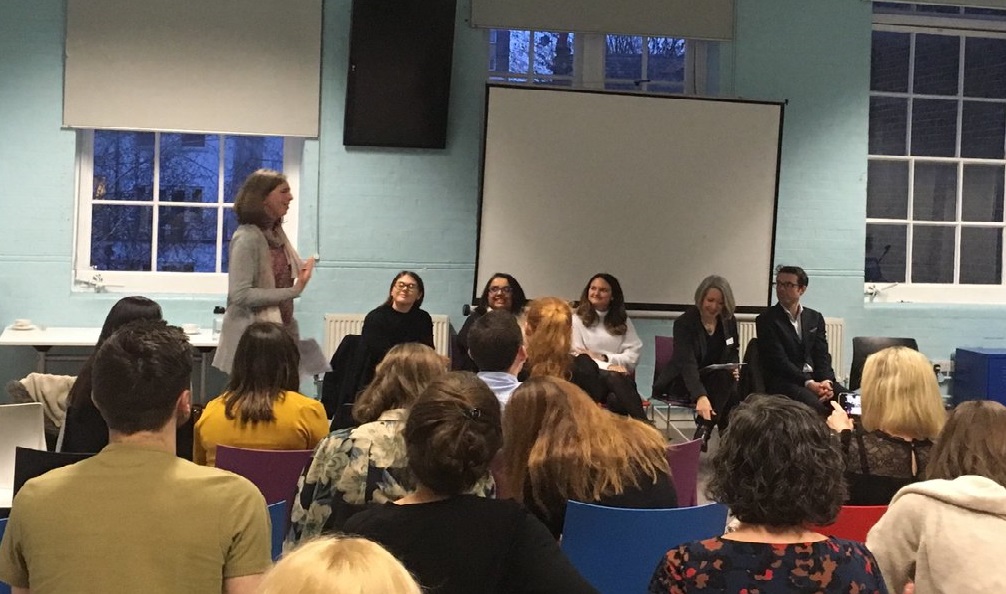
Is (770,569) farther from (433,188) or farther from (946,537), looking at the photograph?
(433,188)

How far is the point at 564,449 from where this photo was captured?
2.46 m

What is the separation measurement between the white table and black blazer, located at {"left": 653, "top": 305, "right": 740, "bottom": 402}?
2690mm

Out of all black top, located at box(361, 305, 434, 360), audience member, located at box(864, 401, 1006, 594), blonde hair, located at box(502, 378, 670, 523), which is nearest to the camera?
audience member, located at box(864, 401, 1006, 594)

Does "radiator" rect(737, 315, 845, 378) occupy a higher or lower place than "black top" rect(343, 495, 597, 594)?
higher

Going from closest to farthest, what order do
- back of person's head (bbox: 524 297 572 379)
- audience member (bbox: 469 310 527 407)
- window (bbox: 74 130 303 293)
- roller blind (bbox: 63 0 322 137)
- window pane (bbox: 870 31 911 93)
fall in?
audience member (bbox: 469 310 527 407), back of person's head (bbox: 524 297 572 379), roller blind (bbox: 63 0 322 137), window (bbox: 74 130 303 293), window pane (bbox: 870 31 911 93)

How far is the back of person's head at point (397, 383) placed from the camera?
8.84ft

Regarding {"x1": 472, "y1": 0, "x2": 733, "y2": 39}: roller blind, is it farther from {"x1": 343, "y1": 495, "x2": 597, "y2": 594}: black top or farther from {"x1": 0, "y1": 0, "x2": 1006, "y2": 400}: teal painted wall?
{"x1": 343, "y1": 495, "x2": 597, "y2": 594}: black top

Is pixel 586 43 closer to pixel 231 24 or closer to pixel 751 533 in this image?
pixel 231 24

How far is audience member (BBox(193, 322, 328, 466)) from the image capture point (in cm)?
298

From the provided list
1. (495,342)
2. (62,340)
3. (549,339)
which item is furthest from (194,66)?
(495,342)

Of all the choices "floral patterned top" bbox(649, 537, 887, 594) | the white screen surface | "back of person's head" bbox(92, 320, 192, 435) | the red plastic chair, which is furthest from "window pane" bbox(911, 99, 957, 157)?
"back of person's head" bbox(92, 320, 192, 435)

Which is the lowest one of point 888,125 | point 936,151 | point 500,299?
point 500,299

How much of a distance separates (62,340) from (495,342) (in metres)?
3.36

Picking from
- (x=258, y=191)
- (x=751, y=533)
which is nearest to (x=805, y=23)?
(x=258, y=191)
